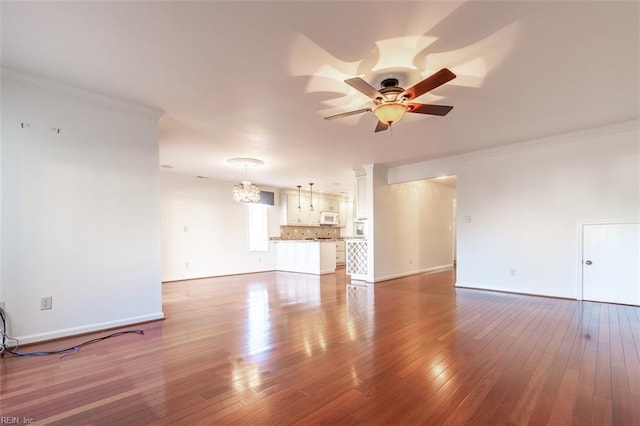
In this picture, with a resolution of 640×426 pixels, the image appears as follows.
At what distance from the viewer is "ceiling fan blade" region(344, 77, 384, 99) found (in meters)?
2.36

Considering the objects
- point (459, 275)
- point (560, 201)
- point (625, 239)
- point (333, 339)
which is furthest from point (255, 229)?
point (625, 239)

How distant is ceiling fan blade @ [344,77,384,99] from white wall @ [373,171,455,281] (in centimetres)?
391

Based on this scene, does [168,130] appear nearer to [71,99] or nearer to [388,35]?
[71,99]

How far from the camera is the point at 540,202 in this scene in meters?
4.87

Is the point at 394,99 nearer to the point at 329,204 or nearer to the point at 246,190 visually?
the point at 246,190

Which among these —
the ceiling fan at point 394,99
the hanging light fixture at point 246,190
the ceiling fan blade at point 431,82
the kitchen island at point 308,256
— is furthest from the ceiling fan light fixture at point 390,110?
the kitchen island at point 308,256

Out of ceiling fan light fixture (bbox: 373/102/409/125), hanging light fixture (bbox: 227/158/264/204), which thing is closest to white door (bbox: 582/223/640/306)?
ceiling fan light fixture (bbox: 373/102/409/125)

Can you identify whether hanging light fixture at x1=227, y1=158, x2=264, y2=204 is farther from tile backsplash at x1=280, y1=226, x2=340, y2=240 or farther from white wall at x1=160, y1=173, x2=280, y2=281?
tile backsplash at x1=280, y1=226, x2=340, y2=240

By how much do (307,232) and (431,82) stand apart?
811 cm

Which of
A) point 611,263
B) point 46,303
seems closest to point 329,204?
point 611,263

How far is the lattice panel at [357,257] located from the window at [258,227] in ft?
10.3

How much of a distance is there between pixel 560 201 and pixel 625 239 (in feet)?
2.96

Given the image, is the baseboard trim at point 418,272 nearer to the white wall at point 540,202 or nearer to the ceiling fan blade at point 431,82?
the white wall at point 540,202

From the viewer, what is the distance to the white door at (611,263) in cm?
413
